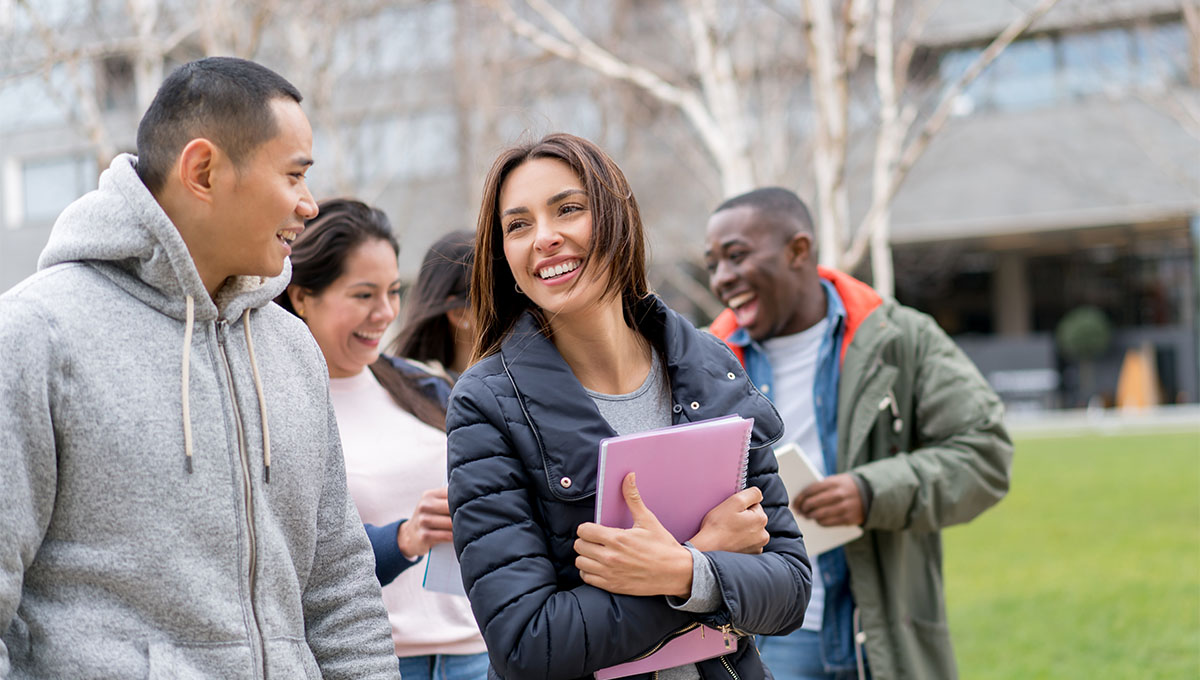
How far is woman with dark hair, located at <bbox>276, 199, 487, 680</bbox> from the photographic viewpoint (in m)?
3.07

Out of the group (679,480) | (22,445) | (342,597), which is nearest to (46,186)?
(342,597)

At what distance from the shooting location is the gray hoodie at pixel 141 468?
179 cm

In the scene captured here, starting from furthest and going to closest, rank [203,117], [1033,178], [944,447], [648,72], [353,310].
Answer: [1033,178] < [648,72] < [944,447] < [353,310] < [203,117]

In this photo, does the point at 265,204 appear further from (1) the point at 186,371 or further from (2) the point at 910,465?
(2) the point at 910,465

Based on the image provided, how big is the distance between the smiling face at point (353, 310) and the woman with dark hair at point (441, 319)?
1.23ft

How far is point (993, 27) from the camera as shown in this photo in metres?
23.6

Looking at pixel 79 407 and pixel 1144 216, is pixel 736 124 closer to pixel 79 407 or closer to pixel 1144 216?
pixel 79 407

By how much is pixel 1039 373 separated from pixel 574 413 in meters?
29.2

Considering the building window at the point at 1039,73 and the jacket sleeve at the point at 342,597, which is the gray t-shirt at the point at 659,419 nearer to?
the jacket sleeve at the point at 342,597

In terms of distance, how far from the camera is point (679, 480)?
2.13m

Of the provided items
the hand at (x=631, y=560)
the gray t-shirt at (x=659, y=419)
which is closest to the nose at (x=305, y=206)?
the gray t-shirt at (x=659, y=419)

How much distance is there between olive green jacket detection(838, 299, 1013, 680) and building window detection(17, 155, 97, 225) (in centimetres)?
2784

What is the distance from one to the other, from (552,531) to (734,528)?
35 cm

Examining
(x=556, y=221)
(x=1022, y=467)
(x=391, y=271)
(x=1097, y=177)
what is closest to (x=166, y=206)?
(x=556, y=221)
